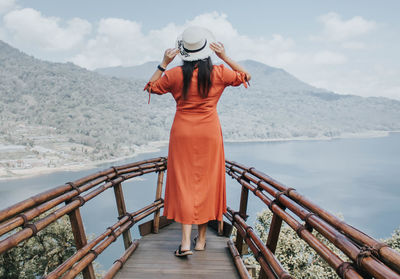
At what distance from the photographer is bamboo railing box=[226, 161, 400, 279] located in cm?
65

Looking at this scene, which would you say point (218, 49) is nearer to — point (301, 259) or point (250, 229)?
point (250, 229)

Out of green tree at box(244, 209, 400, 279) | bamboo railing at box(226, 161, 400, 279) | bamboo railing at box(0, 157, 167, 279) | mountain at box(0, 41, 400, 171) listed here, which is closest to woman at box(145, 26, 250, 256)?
bamboo railing at box(226, 161, 400, 279)

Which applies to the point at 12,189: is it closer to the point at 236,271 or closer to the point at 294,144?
the point at 236,271

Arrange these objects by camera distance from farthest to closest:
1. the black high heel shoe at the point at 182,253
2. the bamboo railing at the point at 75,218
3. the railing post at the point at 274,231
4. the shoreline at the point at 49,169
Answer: the shoreline at the point at 49,169, the black high heel shoe at the point at 182,253, the railing post at the point at 274,231, the bamboo railing at the point at 75,218

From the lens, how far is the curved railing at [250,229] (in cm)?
70

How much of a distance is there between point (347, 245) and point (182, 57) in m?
1.24

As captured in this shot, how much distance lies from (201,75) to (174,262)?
111cm

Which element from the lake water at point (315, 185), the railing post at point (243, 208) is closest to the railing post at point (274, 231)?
the railing post at point (243, 208)

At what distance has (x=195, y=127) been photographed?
5.63ft

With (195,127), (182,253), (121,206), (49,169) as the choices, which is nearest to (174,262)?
(182,253)

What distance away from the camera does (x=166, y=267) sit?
1.72 m

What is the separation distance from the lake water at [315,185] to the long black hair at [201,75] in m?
30.9

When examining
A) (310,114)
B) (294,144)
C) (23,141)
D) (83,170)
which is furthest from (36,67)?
(310,114)

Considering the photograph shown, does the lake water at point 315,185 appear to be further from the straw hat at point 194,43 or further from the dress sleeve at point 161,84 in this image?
the straw hat at point 194,43
